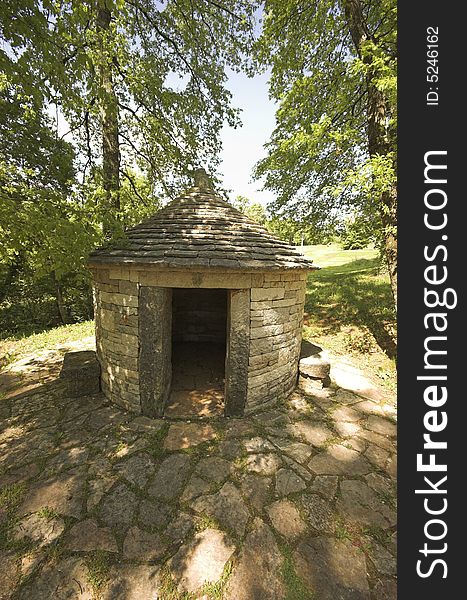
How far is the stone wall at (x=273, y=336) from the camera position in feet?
13.5

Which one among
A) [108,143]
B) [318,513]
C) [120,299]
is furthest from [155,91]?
[318,513]

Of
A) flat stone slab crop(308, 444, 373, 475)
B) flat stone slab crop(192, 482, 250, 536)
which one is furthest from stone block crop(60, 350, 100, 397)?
flat stone slab crop(308, 444, 373, 475)

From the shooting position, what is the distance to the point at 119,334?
422 centimetres

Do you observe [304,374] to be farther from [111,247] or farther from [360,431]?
[111,247]

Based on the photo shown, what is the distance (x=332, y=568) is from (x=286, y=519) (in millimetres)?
515

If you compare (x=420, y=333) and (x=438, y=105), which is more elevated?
(x=438, y=105)

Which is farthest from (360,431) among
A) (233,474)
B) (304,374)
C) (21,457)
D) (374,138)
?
(374,138)

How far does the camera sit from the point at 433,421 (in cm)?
228

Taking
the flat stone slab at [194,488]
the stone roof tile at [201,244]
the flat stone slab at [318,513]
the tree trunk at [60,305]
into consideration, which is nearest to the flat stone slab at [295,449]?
the flat stone slab at [318,513]

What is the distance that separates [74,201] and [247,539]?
5.59 meters

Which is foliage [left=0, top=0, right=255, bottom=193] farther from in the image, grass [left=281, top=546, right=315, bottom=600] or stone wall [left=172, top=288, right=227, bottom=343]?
grass [left=281, top=546, right=315, bottom=600]

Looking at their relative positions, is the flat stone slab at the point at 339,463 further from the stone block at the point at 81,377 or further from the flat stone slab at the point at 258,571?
the stone block at the point at 81,377

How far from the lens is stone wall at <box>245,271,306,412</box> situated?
4129mm

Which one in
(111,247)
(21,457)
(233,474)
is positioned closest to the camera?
(233,474)
